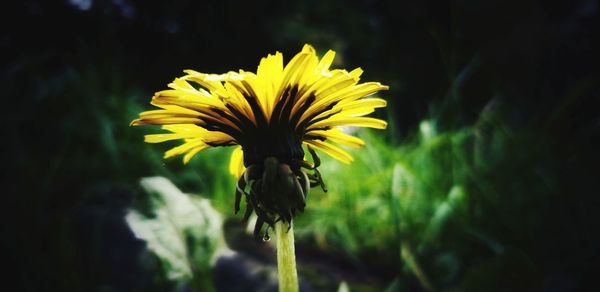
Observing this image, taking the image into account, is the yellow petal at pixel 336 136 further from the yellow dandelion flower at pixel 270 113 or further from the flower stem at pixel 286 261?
the flower stem at pixel 286 261

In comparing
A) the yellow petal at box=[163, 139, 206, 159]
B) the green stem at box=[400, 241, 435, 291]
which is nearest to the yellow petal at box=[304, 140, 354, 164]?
the yellow petal at box=[163, 139, 206, 159]

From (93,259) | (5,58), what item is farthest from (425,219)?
(5,58)

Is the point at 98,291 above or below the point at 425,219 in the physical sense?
below

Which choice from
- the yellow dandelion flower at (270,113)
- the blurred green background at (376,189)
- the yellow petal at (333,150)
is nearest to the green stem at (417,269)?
the blurred green background at (376,189)

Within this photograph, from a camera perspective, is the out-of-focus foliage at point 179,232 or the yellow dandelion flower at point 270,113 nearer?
the yellow dandelion flower at point 270,113

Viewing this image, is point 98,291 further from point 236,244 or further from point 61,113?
point 61,113

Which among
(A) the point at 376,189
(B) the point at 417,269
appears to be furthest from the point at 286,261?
(A) the point at 376,189
